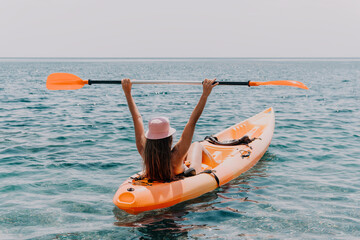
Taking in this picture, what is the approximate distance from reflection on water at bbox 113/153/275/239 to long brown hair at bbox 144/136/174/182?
0.49 m

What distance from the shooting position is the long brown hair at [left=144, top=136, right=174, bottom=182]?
15.4 feet

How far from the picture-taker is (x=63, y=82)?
655 centimetres

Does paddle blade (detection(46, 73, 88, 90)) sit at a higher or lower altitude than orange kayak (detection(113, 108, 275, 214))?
higher

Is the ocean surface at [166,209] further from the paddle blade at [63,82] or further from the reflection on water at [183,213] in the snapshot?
the paddle blade at [63,82]

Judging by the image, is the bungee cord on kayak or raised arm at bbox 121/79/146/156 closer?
the bungee cord on kayak

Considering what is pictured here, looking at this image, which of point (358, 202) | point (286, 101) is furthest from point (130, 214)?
point (286, 101)

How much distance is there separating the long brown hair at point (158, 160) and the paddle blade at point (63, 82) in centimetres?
235

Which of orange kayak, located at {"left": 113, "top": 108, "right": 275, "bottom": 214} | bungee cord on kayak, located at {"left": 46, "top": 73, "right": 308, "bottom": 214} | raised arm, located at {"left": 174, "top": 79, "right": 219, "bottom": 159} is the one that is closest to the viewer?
raised arm, located at {"left": 174, "top": 79, "right": 219, "bottom": 159}

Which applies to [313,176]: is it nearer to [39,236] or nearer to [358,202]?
[358,202]

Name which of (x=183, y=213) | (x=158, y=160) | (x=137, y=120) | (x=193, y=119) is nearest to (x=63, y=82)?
(x=137, y=120)

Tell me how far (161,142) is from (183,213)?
1.15 m

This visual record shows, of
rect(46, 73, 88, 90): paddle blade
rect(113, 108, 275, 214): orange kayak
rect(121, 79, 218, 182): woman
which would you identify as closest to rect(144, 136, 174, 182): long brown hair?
rect(121, 79, 218, 182): woman

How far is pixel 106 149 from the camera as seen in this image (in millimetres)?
8508

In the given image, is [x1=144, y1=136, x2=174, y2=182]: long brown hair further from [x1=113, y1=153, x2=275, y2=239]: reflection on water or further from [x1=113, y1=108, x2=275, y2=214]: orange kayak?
[x1=113, y1=153, x2=275, y2=239]: reflection on water
